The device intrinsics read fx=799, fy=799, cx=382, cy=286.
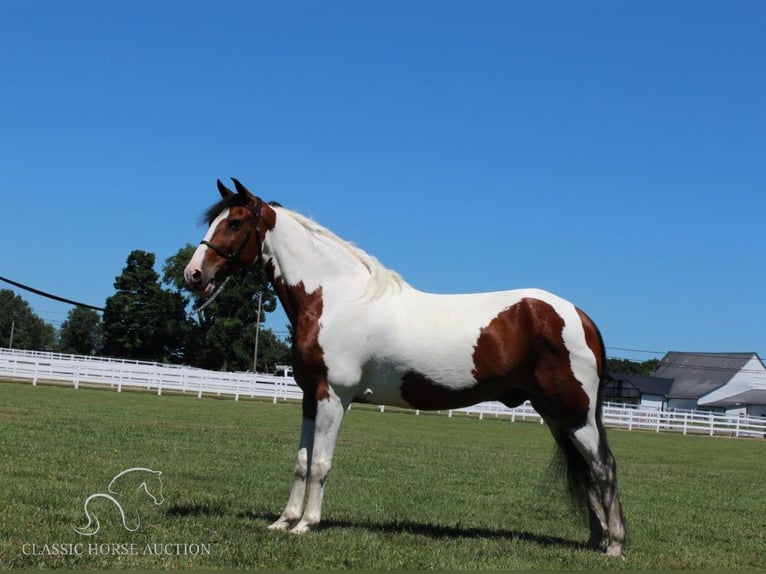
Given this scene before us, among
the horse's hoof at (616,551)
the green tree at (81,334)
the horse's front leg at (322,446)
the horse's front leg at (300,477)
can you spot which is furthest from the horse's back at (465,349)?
the green tree at (81,334)

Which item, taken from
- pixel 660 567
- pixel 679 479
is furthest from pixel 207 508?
pixel 679 479

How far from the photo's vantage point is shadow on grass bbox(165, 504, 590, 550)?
278 inches

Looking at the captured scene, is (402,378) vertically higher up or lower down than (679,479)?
higher up

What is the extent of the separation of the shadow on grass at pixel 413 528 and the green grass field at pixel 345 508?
2cm

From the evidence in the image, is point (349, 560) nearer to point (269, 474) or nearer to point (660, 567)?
point (660, 567)

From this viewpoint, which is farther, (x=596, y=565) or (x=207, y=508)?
(x=207, y=508)

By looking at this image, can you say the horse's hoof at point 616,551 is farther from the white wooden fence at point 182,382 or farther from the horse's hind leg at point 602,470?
the white wooden fence at point 182,382

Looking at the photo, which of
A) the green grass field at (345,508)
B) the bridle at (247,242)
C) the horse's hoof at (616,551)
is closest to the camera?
the green grass field at (345,508)

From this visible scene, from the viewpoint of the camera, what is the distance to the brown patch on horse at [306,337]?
6.80 m

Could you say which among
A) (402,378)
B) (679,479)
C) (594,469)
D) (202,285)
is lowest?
(679,479)

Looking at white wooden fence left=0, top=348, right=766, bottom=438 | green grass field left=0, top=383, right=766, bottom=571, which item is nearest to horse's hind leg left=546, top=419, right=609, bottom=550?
green grass field left=0, top=383, right=766, bottom=571

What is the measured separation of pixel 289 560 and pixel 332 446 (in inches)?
53.7

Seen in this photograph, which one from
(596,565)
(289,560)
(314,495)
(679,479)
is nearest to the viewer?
(289,560)

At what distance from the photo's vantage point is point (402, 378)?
6.86m
